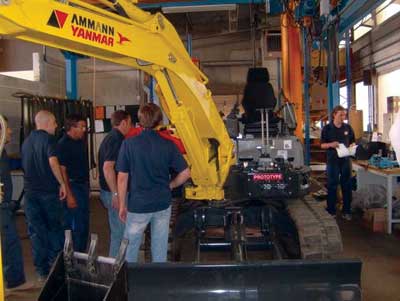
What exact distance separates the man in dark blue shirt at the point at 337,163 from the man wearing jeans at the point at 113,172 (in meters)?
3.54

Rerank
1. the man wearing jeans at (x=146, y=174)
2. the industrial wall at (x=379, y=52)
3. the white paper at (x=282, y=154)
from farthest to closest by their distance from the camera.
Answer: the industrial wall at (x=379, y=52) < the white paper at (x=282, y=154) < the man wearing jeans at (x=146, y=174)

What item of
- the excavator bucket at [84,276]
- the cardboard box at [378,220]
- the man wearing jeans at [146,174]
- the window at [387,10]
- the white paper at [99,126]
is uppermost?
the window at [387,10]

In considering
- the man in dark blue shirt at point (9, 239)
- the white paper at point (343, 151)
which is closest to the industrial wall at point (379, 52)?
the white paper at point (343, 151)

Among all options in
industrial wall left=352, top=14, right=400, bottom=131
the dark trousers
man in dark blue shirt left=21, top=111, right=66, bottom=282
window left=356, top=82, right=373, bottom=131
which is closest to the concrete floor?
the dark trousers

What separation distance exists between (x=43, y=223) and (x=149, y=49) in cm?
236

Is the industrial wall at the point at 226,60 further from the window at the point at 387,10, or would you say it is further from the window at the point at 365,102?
the window at the point at 387,10

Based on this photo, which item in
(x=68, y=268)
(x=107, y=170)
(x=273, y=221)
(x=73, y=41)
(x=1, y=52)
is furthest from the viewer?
(x=1, y=52)

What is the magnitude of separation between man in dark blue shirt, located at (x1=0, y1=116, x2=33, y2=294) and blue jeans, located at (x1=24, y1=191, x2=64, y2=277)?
177mm

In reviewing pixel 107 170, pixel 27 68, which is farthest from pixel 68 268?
pixel 27 68

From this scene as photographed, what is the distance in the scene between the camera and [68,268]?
3047 millimetres

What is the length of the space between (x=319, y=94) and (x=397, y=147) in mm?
8530

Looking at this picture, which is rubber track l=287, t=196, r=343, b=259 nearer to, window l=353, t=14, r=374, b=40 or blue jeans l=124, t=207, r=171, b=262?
blue jeans l=124, t=207, r=171, b=262

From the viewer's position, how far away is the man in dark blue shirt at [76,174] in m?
5.40

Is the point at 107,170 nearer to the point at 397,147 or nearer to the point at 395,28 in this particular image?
the point at 397,147
